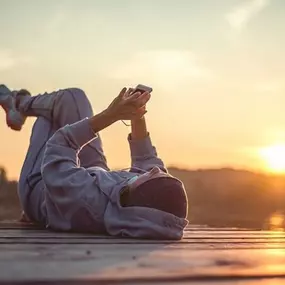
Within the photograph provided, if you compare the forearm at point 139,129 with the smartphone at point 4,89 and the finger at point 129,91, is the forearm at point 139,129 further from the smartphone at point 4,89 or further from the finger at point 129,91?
the smartphone at point 4,89

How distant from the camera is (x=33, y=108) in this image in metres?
2.68

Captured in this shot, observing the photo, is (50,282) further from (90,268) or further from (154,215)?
(154,215)

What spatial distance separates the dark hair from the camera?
183 centimetres

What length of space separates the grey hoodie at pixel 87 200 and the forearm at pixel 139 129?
0.93 ft

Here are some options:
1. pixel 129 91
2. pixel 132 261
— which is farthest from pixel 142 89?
pixel 132 261

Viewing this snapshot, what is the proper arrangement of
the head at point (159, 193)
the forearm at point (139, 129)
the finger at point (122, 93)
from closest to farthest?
the head at point (159, 193) → the finger at point (122, 93) → the forearm at point (139, 129)

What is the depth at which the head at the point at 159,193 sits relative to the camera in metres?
1.82

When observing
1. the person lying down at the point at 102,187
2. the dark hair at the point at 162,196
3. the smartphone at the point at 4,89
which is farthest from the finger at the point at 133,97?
the smartphone at the point at 4,89

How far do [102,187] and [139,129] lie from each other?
472mm

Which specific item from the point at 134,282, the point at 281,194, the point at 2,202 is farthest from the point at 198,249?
the point at 281,194

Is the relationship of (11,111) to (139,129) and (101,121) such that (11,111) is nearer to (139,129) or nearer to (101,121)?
(139,129)

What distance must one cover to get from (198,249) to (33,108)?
133cm

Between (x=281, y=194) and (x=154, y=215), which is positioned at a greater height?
(x=281, y=194)

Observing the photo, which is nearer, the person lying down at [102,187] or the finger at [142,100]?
the person lying down at [102,187]
